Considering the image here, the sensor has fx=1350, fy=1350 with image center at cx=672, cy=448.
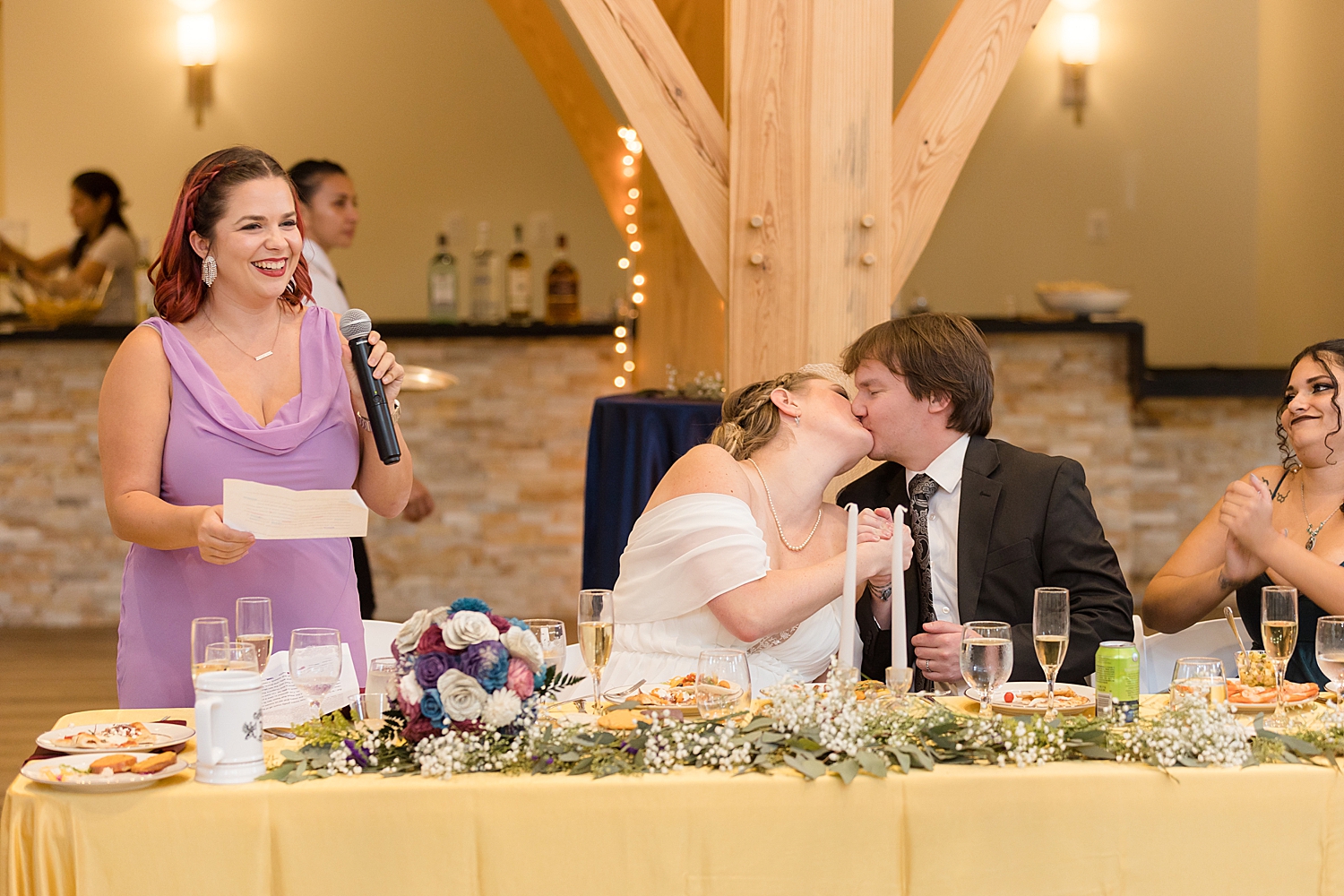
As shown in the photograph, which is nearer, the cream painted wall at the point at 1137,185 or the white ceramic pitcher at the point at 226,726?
the white ceramic pitcher at the point at 226,726

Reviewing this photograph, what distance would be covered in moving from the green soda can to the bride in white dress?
1.59 ft

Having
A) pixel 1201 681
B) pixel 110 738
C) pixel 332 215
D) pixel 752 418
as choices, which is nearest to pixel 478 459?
pixel 332 215

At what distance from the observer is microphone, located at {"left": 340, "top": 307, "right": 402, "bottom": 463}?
2236 millimetres

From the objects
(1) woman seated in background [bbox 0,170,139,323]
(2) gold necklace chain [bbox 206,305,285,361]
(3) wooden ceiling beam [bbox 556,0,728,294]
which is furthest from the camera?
(1) woman seated in background [bbox 0,170,139,323]

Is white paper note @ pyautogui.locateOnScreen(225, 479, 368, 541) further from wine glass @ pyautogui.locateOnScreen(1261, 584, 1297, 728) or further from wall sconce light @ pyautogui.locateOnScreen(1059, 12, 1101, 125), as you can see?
wall sconce light @ pyautogui.locateOnScreen(1059, 12, 1101, 125)

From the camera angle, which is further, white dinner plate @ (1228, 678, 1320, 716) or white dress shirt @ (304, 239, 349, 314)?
white dress shirt @ (304, 239, 349, 314)

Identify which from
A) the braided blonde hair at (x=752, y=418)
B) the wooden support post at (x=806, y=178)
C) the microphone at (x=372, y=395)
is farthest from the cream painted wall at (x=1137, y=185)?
the microphone at (x=372, y=395)

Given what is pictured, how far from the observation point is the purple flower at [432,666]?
1648mm

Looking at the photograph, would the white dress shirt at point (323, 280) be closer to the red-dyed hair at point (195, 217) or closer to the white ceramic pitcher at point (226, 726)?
the red-dyed hair at point (195, 217)

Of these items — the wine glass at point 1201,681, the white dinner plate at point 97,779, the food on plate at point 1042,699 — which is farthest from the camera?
the food on plate at point 1042,699

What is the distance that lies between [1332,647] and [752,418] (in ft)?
3.58

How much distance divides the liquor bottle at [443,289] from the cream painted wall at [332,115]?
134cm

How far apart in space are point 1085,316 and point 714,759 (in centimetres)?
475

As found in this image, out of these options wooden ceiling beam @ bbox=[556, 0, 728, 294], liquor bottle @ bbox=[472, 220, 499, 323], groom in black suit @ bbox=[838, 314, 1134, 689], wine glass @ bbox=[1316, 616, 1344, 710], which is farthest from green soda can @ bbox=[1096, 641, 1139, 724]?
liquor bottle @ bbox=[472, 220, 499, 323]
